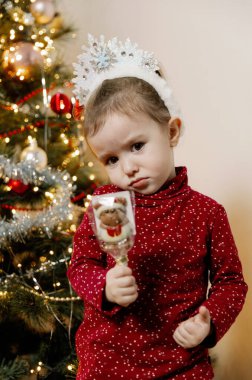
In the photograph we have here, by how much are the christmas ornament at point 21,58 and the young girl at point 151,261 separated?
72 cm

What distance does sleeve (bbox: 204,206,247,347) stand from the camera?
103 centimetres

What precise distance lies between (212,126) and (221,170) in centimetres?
13

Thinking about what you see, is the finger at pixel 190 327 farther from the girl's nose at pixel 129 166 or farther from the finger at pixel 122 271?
the girl's nose at pixel 129 166

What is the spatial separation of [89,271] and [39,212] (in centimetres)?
83

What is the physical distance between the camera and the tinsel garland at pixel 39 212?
171cm

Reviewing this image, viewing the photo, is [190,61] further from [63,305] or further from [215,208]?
[63,305]

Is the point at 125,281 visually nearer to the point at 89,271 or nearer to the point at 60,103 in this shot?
the point at 89,271

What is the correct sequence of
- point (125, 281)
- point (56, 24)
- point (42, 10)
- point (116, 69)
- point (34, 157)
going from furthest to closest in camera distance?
point (56, 24) < point (42, 10) < point (34, 157) < point (116, 69) < point (125, 281)

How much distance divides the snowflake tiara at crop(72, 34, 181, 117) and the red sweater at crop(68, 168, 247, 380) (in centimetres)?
22

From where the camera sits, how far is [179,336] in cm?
96

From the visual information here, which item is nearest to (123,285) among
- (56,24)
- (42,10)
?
(42,10)

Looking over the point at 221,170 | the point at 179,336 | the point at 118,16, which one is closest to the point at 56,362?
the point at 221,170

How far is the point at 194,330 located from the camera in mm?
949

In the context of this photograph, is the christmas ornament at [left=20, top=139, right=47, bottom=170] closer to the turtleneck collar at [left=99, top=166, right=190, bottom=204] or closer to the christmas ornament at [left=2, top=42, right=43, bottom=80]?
the christmas ornament at [left=2, top=42, right=43, bottom=80]
